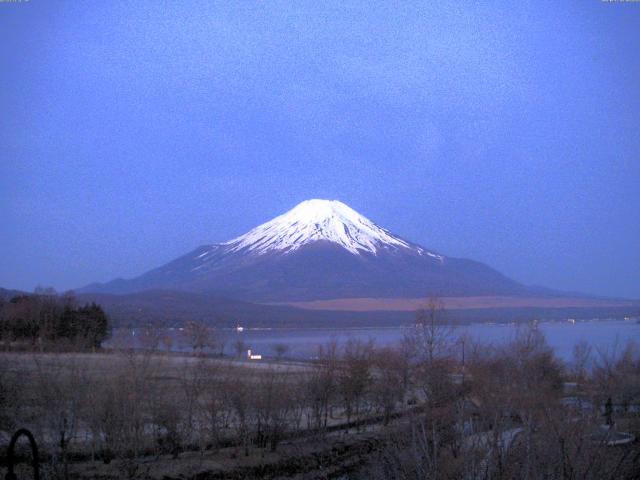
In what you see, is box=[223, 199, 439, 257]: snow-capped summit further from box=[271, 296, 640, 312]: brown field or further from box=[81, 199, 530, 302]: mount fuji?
box=[271, 296, 640, 312]: brown field

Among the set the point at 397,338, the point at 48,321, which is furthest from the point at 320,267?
the point at 48,321

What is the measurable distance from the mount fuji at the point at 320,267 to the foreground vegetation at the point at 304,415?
8708 centimetres

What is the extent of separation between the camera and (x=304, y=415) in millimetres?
24219

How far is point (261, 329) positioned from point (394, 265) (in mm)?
38319

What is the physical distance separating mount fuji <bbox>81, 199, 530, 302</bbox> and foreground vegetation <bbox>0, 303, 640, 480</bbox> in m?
87.1

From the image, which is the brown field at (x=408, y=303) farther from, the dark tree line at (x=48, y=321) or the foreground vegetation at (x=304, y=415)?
the foreground vegetation at (x=304, y=415)

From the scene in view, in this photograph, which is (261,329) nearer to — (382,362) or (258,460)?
(382,362)

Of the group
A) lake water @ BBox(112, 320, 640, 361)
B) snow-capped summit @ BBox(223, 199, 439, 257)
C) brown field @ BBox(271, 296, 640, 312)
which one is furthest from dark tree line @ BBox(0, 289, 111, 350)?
snow-capped summit @ BBox(223, 199, 439, 257)

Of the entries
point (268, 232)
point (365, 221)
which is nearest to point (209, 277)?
point (268, 232)

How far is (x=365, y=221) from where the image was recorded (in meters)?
163

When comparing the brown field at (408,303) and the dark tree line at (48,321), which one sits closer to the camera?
the dark tree line at (48,321)

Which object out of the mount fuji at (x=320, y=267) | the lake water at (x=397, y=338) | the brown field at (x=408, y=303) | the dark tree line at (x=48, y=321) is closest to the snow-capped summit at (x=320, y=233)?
the mount fuji at (x=320, y=267)

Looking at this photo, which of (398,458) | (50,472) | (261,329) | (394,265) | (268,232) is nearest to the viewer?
(398,458)

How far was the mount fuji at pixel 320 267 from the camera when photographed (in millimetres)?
125312
